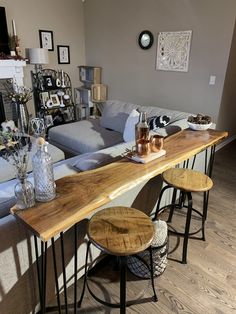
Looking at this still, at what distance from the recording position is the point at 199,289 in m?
1.67

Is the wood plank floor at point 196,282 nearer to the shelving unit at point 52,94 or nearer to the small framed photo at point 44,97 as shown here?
the shelving unit at point 52,94

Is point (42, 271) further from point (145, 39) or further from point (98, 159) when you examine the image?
point (145, 39)

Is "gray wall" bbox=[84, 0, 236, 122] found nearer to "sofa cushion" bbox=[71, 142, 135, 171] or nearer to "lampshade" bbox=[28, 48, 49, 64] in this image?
"lampshade" bbox=[28, 48, 49, 64]

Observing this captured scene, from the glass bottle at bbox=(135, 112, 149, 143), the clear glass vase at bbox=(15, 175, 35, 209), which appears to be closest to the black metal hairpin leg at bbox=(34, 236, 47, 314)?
the clear glass vase at bbox=(15, 175, 35, 209)

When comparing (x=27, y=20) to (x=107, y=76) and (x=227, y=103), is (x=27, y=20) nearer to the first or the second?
(x=107, y=76)

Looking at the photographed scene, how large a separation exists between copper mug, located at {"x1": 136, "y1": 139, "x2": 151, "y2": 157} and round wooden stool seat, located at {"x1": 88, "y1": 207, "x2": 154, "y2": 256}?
1.19 ft

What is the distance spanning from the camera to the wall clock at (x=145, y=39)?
4.00 meters

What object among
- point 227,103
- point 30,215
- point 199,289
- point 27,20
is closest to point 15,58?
point 27,20

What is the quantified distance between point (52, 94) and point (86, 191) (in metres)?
3.86

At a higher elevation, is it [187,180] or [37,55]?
[37,55]

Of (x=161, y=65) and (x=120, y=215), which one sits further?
(x=161, y=65)

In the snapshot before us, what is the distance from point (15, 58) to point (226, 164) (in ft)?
12.1

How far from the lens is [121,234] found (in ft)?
4.02

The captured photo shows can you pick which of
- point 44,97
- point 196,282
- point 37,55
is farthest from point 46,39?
point 196,282
